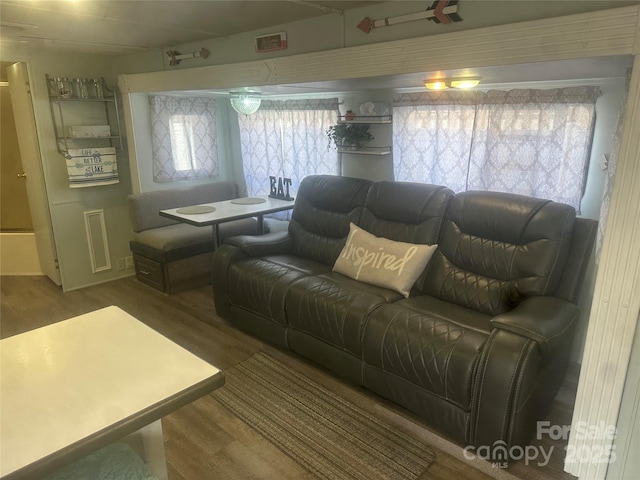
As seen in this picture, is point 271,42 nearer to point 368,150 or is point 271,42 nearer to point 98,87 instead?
point 368,150

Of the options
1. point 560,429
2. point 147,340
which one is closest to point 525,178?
point 560,429

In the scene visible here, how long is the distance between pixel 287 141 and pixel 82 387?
3.38 meters

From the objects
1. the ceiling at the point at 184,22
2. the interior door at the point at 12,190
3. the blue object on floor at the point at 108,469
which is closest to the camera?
the blue object on floor at the point at 108,469

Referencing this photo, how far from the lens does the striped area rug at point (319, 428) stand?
2021 millimetres

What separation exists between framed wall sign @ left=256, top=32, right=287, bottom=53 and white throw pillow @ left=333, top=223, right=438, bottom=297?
1.32 m

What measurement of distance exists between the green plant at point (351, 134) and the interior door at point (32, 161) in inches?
104

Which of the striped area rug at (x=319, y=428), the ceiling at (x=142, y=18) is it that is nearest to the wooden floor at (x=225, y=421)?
the striped area rug at (x=319, y=428)

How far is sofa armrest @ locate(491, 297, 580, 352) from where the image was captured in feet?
6.22

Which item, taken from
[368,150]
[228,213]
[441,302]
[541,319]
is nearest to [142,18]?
[228,213]

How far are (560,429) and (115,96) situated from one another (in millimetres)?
4401

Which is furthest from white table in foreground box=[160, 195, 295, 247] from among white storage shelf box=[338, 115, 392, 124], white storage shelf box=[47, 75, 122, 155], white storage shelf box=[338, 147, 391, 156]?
white storage shelf box=[47, 75, 122, 155]

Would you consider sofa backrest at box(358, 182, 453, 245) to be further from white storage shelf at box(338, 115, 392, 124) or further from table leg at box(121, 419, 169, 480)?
table leg at box(121, 419, 169, 480)

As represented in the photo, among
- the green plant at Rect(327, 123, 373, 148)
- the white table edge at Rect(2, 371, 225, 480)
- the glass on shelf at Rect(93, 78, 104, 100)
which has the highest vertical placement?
the glass on shelf at Rect(93, 78, 104, 100)

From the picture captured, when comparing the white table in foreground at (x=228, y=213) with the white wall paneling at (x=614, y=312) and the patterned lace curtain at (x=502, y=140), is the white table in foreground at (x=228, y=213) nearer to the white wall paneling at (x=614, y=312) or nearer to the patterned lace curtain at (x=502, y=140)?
the patterned lace curtain at (x=502, y=140)
